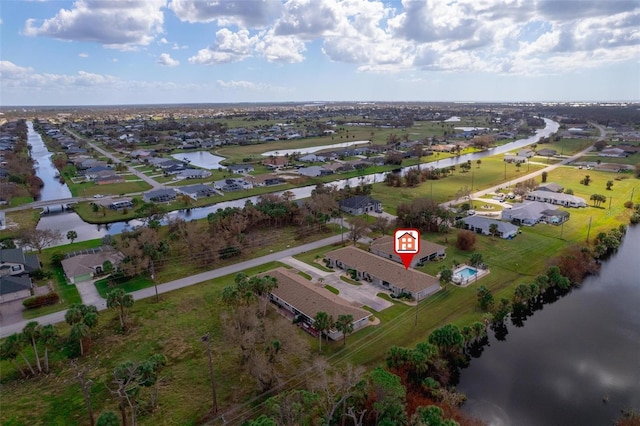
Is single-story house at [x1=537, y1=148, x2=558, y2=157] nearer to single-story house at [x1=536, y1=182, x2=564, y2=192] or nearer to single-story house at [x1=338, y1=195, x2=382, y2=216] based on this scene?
single-story house at [x1=536, y1=182, x2=564, y2=192]

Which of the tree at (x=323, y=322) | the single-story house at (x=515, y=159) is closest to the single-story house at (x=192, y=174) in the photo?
the tree at (x=323, y=322)

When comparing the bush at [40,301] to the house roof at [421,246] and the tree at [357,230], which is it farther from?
the house roof at [421,246]

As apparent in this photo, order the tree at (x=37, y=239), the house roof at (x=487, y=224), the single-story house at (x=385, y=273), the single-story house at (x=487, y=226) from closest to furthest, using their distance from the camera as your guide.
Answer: the single-story house at (x=385, y=273), the tree at (x=37, y=239), the single-story house at (x=487, y=226), the house roof at (x=487, y=224)

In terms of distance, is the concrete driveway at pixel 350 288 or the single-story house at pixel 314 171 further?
the single-story house at pixel 314 171

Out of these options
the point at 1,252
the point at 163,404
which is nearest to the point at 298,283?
the point at 163,404

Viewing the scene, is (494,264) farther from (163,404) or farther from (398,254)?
(163,404)

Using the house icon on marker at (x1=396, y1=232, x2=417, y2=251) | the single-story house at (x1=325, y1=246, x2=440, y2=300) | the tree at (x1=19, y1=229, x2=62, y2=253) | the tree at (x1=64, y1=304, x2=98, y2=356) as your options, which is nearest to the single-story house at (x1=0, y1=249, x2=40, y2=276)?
the tree at (x1=19, y1=229, x2=62, y2=253)

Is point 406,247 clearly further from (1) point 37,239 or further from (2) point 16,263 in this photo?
(1) point 37,239

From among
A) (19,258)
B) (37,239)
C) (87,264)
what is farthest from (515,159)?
(19,258)
